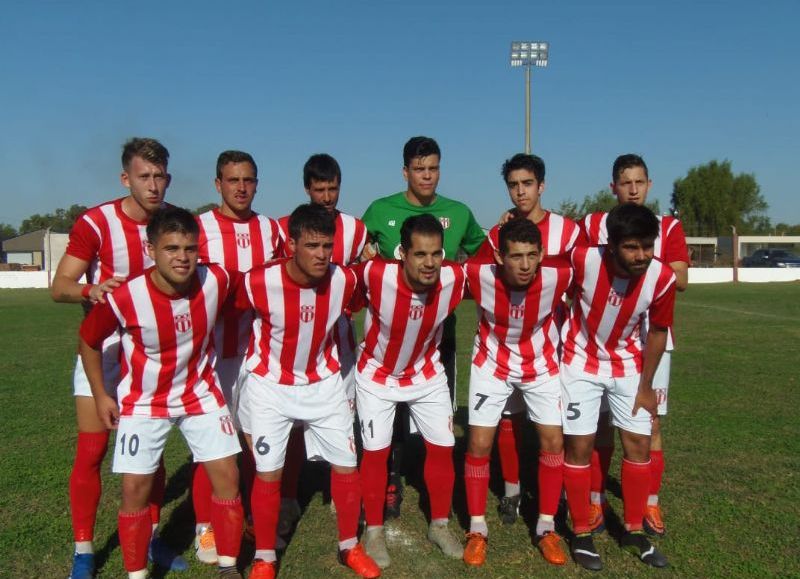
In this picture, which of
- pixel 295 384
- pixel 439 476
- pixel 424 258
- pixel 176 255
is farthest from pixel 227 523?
pixel 424 258

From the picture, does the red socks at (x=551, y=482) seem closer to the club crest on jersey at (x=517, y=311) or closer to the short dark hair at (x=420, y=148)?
the club crest on jersey at (x=517, y=311)

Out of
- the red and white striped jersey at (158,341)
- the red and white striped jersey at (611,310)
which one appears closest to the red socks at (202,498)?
the red and white striped jersey at (158,341)

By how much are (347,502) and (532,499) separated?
1.65 m

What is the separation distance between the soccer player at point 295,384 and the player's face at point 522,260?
91 centimetres

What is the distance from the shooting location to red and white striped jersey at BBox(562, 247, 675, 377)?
3684 millimetres

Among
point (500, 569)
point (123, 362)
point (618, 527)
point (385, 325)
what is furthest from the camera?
point (618, 527)

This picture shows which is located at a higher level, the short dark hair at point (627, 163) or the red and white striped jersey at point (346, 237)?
the short dark hair at point (627, 163)

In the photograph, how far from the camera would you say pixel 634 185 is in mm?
4062

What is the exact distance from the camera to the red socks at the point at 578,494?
12.2 feet

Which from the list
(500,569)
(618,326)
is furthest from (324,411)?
(618,326)

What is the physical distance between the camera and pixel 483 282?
12.8 feet

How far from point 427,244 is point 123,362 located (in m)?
1.67

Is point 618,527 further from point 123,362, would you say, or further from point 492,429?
point 123,362

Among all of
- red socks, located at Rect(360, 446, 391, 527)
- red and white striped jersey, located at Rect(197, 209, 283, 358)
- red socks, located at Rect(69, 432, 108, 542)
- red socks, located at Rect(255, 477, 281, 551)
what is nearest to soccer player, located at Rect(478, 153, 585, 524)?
red socks, located at Rect(360, 446, 391, 527)
